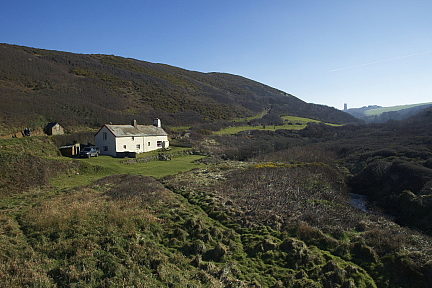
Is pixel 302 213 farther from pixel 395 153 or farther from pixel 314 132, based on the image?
pixel 314 132

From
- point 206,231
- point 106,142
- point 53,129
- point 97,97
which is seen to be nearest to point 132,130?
point 106,142

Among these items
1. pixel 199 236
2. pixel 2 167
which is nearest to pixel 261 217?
pixel 199 236

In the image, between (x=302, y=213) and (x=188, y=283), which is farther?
(x=302, y=213)

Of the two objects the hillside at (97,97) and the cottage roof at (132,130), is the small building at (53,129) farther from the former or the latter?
the cottage roof at (132,130)

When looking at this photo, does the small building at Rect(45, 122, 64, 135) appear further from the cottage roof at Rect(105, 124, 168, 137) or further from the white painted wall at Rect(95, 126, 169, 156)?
the cottage roof at Rect(105, 124, 168, 137)

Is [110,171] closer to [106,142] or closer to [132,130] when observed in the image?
[106,142]

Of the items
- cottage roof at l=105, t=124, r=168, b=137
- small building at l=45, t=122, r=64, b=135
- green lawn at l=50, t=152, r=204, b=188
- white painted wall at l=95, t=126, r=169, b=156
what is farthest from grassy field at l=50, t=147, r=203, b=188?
small building at l=45, t=122, r=64, b=135

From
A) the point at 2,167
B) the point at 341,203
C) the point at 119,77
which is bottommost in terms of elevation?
the point at 341,203
